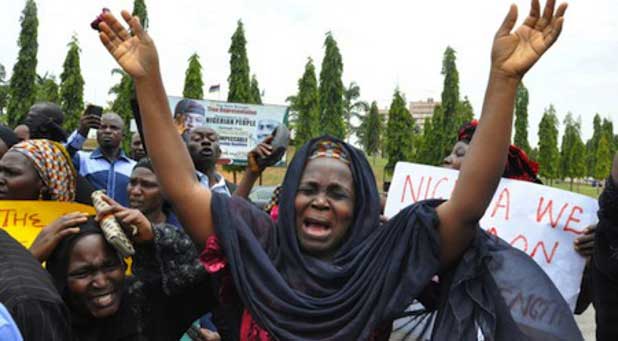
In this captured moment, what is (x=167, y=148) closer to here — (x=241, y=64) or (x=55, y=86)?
(x=241, y=64)

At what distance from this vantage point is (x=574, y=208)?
261 centimetres

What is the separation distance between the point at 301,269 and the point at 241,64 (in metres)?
25.6

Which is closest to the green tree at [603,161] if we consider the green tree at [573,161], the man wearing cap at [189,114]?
the green tree at [573,161]

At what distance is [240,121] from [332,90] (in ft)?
40.2

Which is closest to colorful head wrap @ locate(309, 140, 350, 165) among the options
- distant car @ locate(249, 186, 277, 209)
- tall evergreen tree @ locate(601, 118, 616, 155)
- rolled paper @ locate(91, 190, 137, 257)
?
rolled paper @ locate(91, 190, 137, 257)

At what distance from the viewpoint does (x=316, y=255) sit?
2.09m

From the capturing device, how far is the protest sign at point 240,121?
17.5 metres

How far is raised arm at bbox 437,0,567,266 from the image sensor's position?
1834 mm

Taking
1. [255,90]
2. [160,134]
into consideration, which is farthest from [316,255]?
[255,90]

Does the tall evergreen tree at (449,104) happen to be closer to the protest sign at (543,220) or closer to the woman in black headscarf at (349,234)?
the protest sign at (543,220)

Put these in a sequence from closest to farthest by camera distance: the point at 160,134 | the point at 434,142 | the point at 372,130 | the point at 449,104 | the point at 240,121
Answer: the point at 160,134 < the point at 240,121 < the point at 449,104 < the point at 434,142 < the point at 372,130

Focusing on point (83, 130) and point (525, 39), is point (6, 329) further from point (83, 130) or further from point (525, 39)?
point (83, 130)

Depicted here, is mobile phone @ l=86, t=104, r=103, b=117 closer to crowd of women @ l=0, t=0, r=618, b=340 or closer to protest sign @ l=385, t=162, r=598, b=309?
crowd of women @ l=0, t=0, r=618, b=340

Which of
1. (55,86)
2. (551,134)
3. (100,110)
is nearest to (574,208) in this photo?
(100,110)
